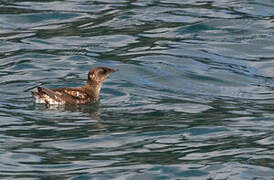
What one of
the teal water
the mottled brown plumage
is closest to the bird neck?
the mottled brown plumage

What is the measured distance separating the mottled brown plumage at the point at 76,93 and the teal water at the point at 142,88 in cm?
17

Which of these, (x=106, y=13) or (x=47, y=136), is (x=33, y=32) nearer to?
(x=106, y=13)

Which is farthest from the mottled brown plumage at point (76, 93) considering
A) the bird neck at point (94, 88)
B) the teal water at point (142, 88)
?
the teal water at point (142, 88)

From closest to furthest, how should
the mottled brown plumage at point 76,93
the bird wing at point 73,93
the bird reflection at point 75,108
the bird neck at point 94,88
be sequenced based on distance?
the bird reflection at point 75,108 → the mottled brown plumage at point 76,93 → the bird wing at point 73,93 → the bird neck at point 94,88

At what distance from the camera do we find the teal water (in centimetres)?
1233

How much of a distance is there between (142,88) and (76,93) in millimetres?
1921

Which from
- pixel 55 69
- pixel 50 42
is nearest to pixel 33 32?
pixel 50 42

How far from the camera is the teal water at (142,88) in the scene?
40.4ft

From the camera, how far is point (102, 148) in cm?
1317

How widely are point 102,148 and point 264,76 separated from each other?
6834 mm

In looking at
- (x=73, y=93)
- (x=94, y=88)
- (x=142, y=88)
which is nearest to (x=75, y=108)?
(x=73, y=93)

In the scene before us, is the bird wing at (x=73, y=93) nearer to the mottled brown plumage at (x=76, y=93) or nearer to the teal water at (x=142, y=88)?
the mottled brown plumage at (x=76, y=93)

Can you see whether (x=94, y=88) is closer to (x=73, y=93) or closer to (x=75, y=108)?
(x=73, y=93)

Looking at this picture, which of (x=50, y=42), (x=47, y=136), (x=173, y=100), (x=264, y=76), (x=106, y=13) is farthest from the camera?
(x=106, y=13)
